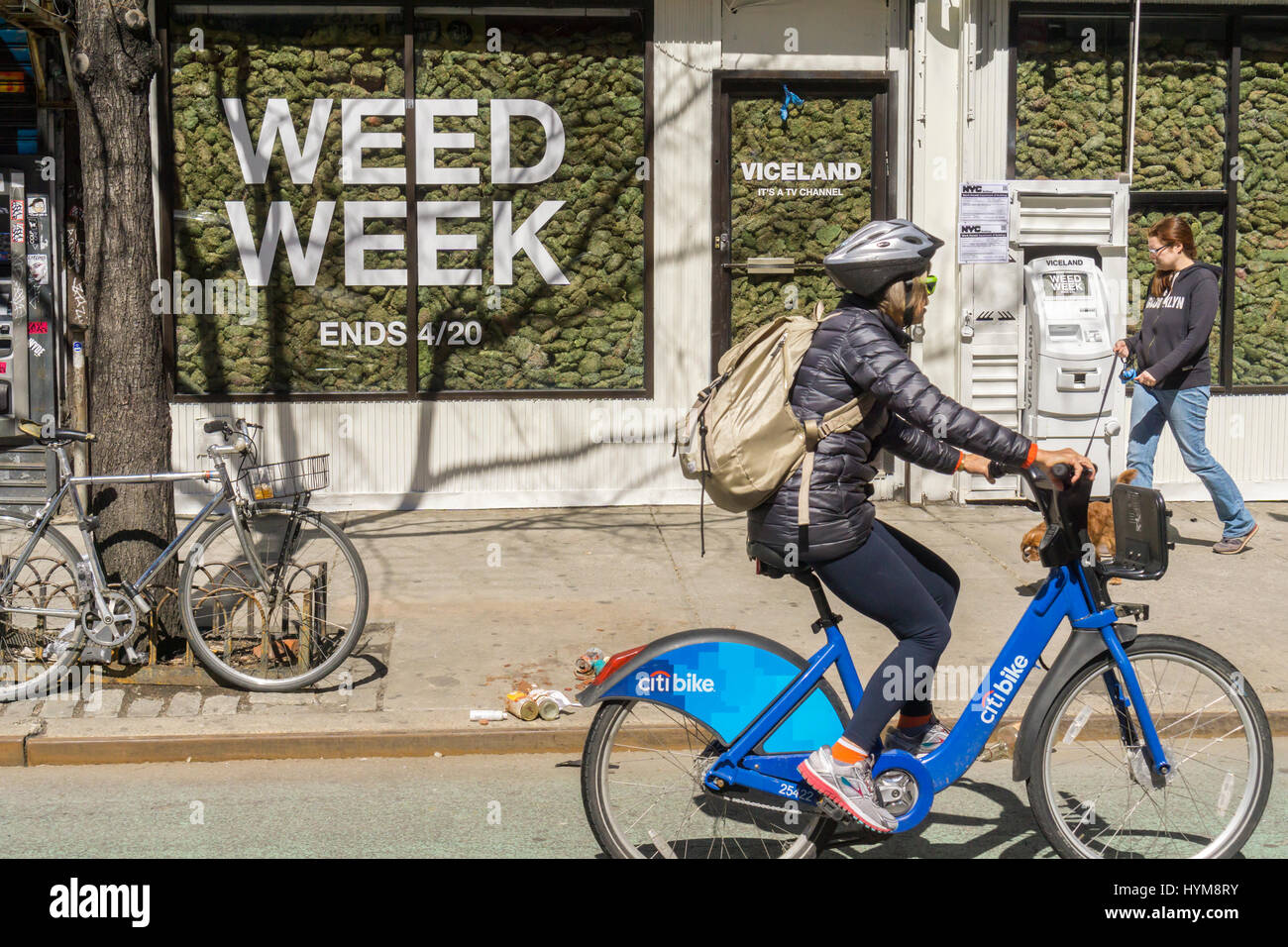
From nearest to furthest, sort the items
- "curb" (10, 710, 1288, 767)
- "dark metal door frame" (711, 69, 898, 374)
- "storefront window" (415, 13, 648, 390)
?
1. "curb" (10, 710, 1288, 767)
2. "storefront window" (415, 13, 648, 390)
3. "dark metal door frame" (711, 69, 898, 374)

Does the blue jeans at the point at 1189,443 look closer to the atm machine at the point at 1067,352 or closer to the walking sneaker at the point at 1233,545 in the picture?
the walking sneaker at the point at 1233,545

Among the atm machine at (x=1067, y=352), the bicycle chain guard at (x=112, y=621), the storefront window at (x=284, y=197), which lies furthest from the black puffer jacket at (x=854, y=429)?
the storefront window at (x=284, y=197)

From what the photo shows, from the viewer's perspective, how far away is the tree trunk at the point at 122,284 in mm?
6410

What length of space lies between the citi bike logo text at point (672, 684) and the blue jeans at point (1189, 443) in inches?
212

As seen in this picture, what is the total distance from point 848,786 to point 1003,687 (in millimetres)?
530

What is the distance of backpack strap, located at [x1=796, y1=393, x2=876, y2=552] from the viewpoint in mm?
4078

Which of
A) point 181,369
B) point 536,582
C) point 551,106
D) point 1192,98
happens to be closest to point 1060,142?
point 1192,98

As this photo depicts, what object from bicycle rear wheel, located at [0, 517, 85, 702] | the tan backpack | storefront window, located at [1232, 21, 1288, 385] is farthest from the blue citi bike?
storefront window, located at [1232, 21, 1288, 385]

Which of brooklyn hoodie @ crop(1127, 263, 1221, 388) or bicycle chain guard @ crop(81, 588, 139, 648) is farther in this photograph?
brooklyn hoodie @ crop(1127, 263, 1221, 388)

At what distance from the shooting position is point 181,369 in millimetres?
10000

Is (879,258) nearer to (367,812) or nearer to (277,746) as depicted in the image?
(367,812)

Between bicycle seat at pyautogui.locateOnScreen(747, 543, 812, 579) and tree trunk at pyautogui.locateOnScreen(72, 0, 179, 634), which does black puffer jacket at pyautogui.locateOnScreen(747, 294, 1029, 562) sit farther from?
tree trunk at pyautogui.locateOnScreen(72, 0, 179, 634)

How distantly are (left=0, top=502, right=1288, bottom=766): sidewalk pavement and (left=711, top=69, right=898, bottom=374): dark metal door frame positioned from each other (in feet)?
5.08
